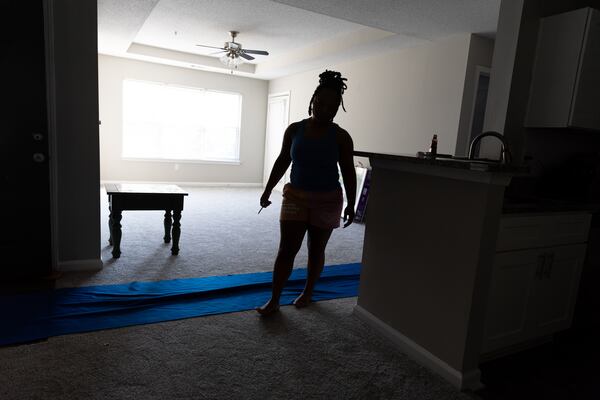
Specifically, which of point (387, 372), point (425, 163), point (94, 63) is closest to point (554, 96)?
point (425, 163)

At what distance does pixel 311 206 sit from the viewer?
2244 mm

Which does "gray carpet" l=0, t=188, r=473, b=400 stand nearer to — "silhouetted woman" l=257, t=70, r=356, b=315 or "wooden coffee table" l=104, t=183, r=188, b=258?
"silhouetted woman" l=257, t=70, r=356, b=315

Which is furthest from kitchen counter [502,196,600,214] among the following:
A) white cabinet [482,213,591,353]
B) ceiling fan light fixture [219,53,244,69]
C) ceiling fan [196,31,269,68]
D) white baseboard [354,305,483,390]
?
ceiling fan light fixture [219,53,244,69]

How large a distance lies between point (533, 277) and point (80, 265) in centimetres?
297

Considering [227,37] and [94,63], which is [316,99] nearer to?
[94,63]

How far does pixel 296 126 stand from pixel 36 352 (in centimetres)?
171

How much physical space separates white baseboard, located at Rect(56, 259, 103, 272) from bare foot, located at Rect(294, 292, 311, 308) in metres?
1.56

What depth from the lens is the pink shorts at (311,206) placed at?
2236mm

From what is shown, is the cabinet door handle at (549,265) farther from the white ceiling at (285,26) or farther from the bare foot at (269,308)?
the white ceiling at (285,26)

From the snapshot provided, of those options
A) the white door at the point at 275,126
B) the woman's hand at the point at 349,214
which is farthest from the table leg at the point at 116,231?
the white door at the point at 275,126

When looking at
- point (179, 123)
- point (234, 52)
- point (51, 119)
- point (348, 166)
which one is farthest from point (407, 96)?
point (179, 123)

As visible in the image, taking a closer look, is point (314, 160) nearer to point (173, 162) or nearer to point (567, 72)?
point (567, 72)

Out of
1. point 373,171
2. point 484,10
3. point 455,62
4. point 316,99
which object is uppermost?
point 484,10

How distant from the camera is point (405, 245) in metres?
2.13
